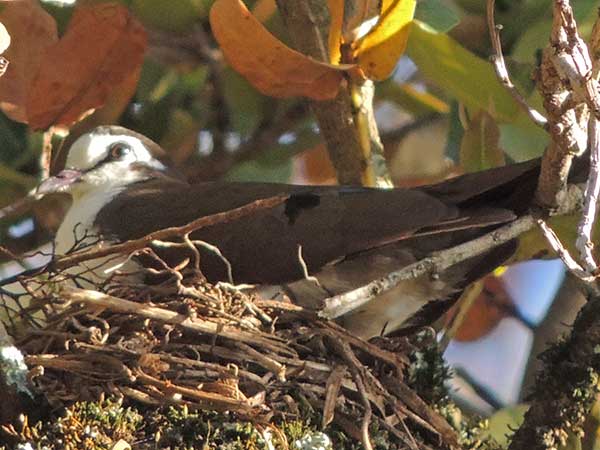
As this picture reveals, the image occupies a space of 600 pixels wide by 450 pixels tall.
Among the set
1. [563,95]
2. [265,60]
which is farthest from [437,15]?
[563,95]

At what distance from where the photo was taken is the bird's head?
147 inches

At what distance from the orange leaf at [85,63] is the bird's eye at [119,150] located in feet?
1.13

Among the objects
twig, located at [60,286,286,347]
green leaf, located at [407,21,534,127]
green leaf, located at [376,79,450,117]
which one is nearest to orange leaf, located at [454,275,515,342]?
green leaf, located at [376,79,450,117]

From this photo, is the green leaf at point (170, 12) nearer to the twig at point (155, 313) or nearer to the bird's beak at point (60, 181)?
the bird's beak at point (60, 181)

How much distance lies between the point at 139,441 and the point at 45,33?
121cm

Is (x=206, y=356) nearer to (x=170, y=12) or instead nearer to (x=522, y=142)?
(x=522, y=142)

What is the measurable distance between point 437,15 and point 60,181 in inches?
42.3

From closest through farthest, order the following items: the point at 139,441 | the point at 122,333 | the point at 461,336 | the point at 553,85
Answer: the point at 553,85
the point at 139,441
the point at 122,333
the point at 461,336

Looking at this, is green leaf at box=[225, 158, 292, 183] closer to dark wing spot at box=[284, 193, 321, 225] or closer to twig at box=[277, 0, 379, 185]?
twig at box=[277, 0, 379, 185]

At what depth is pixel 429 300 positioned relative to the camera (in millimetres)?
3258

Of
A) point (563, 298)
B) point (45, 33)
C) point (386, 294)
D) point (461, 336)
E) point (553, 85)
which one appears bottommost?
point (461, 336)

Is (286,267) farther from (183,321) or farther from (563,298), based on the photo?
(563,298)

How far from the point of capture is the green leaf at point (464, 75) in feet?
10.6

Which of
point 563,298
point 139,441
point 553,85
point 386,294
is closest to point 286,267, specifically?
point 386,294
